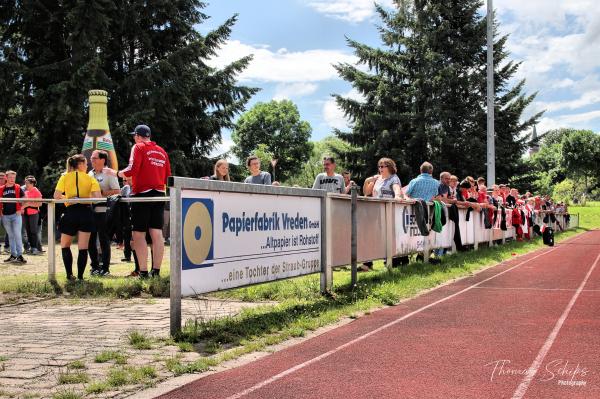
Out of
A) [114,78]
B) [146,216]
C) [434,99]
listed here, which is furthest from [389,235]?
[434,99]

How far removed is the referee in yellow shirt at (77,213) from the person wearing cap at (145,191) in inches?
32.8

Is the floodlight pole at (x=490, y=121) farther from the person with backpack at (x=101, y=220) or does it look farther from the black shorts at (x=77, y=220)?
the black shorts at (x=77, y=220)

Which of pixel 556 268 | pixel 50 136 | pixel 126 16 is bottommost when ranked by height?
pixel 556 268

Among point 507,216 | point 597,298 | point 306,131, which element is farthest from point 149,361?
point 306,131

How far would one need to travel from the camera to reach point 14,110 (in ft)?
98.1

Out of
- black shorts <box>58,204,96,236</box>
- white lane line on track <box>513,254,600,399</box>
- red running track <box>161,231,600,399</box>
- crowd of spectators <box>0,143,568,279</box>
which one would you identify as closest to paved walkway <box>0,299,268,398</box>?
red running track <box>161,231,600,399</box>

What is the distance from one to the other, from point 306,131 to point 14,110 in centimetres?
5643

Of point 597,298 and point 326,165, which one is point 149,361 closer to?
point 597,298

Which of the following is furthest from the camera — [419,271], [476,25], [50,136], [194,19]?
[476,25]

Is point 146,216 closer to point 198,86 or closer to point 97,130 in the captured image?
point 97,130

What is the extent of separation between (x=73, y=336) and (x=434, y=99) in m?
36.9

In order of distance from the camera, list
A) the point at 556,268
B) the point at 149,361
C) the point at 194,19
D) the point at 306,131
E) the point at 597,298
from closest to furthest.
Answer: the point at 149,361 → the point at 597,298 → the point at 556,268 → the point at 194,19 → the point at 306,131

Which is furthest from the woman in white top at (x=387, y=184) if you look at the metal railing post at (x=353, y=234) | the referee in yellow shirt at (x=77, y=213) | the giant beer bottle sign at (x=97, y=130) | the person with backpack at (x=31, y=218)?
the giant beer bottle sign at (x=97, y=130)

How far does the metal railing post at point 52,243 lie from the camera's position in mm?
9570
